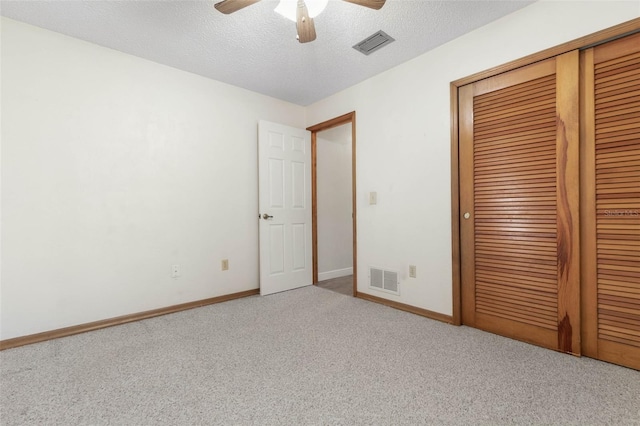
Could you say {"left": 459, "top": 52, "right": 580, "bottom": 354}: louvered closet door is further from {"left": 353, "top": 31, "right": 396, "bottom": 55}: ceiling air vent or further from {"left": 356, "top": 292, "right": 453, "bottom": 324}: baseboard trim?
{"left": 353, "top": 31, "right": 396, "bottom": 55}: ceiling air vent

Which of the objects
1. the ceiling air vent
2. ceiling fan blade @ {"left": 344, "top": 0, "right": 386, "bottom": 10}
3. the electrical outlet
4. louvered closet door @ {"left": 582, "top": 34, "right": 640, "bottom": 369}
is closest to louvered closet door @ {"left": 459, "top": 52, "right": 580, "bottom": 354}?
louvered closet door @ {"left": 582, "top": 34, "right": 640, "bottom": 369}

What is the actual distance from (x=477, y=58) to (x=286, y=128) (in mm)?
2116

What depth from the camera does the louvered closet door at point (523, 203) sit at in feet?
6.17

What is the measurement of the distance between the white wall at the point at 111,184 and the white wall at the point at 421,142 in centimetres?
139

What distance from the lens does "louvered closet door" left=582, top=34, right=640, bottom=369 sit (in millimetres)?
1683

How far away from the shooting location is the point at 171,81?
9.37 ft

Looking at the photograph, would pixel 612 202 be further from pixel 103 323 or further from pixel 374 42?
pixel 103 323

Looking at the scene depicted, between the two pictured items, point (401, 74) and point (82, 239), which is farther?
point (401, 74)

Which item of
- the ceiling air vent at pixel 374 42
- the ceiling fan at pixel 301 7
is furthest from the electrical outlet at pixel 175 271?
the ceiling air vent at pixel 374 42

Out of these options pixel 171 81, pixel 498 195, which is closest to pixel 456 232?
pixel 498 195

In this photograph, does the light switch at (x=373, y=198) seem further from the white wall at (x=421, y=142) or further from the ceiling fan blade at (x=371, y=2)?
the ceiling fan blade at (x=371, y=2)

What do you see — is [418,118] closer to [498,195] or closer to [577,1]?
[498,195]

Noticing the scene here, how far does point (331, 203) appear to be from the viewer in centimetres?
418

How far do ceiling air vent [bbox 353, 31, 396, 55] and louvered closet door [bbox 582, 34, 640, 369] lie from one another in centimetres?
132
